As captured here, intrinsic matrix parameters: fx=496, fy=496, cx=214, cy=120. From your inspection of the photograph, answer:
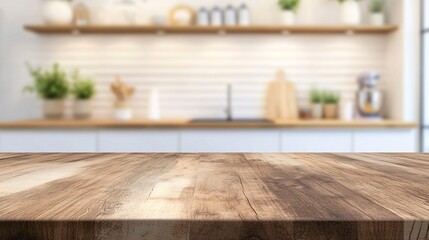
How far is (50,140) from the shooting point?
3.27 meters

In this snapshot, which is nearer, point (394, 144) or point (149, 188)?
point (149, 188)

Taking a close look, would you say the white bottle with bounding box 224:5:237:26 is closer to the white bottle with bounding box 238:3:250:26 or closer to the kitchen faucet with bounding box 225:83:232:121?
the white bottle with bounding box 238:3:250:26

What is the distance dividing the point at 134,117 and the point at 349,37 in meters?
1.82

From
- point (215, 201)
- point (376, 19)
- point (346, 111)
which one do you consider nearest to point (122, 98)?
point (346, 111)

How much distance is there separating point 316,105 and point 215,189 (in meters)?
3.08

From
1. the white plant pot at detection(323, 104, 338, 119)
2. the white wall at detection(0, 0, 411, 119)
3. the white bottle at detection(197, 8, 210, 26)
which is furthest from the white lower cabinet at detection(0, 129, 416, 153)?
the white bottle at detection(197, 8, 210, 26)

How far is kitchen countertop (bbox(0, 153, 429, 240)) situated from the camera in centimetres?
58

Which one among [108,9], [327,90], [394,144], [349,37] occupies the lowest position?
[394,144]

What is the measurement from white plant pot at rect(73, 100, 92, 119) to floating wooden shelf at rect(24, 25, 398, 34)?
1.81 feet

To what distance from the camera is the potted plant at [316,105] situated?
377 cm

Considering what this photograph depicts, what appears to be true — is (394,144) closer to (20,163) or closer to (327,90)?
(327,90)

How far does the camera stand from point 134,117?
3955 mm

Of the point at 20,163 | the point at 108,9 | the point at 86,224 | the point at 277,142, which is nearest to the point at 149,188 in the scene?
the point at 86,224

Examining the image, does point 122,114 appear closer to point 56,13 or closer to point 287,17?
point 56,13
